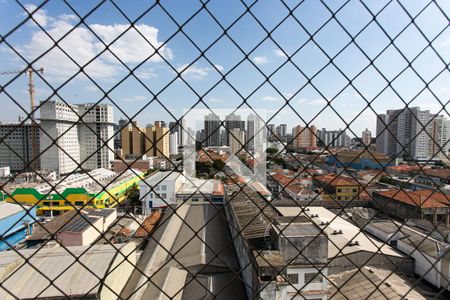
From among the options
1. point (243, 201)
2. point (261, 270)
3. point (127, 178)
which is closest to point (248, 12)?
point (261, 270)

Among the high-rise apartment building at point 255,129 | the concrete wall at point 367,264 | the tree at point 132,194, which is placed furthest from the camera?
the tree at point 132,194

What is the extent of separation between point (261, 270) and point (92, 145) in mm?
13467

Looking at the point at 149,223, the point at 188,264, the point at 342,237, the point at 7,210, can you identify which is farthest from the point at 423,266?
the point at 7,210

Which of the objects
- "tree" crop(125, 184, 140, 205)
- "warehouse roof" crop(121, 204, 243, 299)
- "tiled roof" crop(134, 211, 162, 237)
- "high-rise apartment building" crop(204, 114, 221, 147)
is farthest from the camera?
"tree" crop(125, 184, 140, 205)

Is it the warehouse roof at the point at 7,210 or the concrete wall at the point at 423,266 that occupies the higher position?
the warehouse roof at the point at 7,210

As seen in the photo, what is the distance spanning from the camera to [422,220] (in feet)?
23.5

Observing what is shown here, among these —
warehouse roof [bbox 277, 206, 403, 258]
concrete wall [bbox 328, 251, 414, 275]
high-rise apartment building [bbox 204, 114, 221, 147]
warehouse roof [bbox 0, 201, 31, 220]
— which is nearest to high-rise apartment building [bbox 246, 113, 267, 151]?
high-rise apartment building [bbox 204, 114, 221, 147]

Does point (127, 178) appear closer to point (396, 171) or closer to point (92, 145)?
point (92, 145)

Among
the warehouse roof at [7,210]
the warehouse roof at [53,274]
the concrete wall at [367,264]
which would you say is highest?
the warehouse roof at [53,274]

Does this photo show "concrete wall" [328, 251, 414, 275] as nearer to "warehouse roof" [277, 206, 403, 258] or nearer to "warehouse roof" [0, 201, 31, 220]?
"warehouse roof" [277, 206, 403, 258]

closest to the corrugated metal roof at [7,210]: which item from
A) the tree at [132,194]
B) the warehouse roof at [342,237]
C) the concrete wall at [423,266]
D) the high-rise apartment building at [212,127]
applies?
the tree at [132,194]

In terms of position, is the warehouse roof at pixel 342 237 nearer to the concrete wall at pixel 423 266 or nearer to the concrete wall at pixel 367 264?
the concrete wall at pixel 367 264

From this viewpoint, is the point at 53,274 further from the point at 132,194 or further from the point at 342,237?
the point at 132,194

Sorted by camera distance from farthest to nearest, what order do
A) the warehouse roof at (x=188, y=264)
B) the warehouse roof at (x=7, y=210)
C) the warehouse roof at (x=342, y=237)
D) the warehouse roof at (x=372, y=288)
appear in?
the warehouse roof at (x=7, y=210)
the warehouse roof at (x=342, y=237)
the warehouse roof at (x=188, y=264)
the warehouse roof at (x=372, y=288)
